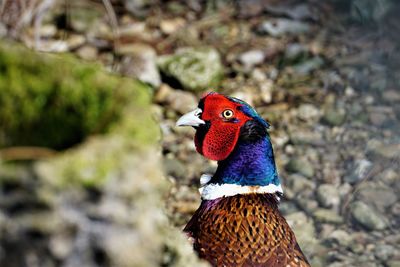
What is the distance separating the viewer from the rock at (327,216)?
5.12 meters

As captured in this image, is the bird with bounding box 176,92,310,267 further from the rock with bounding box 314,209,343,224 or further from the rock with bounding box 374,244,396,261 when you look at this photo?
the rock with bounding box 314,209,343,224

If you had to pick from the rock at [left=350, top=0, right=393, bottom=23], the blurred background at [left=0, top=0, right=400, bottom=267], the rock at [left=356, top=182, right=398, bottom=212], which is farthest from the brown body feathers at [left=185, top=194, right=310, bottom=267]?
the rock at [left=350, top=0, right=393, bottom=23]

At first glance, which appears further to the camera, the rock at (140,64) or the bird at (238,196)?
the rock at (140,64)

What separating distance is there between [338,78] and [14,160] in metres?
5.55

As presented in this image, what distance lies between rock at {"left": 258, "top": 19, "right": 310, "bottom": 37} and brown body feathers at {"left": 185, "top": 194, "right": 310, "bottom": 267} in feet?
12.8

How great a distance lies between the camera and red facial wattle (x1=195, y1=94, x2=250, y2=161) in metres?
3.38

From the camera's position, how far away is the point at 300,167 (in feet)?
18.2

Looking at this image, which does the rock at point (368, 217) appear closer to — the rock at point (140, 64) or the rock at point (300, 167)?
the rock at point (300, 167)

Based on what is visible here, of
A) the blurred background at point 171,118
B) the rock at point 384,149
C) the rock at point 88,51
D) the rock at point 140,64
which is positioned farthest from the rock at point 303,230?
the rock at point 88,51

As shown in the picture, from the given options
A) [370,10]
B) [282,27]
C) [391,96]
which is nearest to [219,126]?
[391,96]

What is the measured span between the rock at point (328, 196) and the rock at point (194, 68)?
4.59 feet

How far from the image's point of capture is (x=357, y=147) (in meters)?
5.88

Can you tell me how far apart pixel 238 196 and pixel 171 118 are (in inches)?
103

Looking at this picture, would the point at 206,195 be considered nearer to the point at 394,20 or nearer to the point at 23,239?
the point at 23,239
